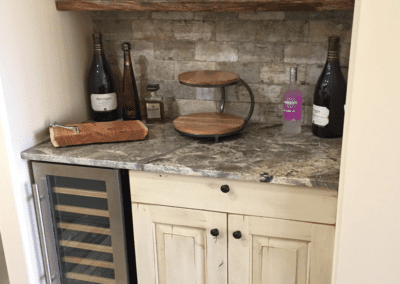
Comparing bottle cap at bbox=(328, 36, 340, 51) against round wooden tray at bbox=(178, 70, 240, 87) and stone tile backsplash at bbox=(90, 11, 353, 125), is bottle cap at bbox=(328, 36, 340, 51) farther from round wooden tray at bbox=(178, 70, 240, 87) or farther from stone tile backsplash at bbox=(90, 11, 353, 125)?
round wooden tray at bbox=(178, 70, 240, 87)

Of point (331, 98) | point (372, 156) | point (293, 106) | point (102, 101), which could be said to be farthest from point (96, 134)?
point (372, 156)

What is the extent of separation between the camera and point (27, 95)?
1.71 m

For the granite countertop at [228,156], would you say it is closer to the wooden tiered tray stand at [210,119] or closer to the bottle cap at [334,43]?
the wooden tiered tray stand at [210,119]

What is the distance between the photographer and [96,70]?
6.63 feet

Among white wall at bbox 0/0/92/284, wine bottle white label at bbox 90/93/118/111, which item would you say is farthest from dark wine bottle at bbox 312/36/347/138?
white wall at bbox 0/0/92/284

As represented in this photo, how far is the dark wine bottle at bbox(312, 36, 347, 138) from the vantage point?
1.73 meters

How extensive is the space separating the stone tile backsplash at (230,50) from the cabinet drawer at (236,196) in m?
0.61

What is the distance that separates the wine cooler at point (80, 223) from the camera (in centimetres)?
166

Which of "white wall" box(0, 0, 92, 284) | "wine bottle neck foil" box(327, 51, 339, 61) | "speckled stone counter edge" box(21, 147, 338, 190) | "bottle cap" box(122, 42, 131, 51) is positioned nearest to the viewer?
"speckled stone counter edge" box(21, 147, 338, 190)

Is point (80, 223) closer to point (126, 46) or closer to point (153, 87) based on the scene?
point (153, 87)

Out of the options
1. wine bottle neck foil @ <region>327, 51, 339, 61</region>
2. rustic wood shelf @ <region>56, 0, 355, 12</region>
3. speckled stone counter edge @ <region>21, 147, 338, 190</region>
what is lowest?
speckled stone counter edge @ <region>21, 147, 338, 190</region>

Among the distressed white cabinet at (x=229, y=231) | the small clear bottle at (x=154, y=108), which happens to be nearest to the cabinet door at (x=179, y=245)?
the distressed white cabinet at (x=229, y=231)

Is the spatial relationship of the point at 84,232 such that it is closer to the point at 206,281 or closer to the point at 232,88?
the point at 206,281

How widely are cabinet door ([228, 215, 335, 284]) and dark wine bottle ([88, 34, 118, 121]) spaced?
33.6 inches
